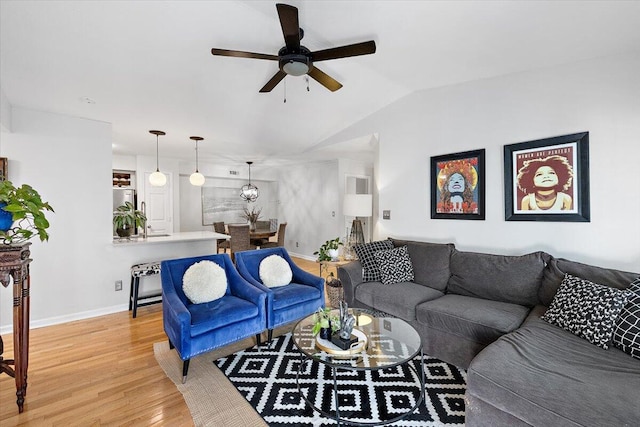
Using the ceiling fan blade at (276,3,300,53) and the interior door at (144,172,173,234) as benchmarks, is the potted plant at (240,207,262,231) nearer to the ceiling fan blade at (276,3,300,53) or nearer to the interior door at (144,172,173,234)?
the interior door at (144,172,173,234)

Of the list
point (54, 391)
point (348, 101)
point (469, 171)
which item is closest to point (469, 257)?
point (469, 171)

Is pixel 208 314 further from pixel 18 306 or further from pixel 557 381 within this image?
pixel 557 381

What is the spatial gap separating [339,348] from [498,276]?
1.70 m

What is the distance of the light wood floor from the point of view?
181cm

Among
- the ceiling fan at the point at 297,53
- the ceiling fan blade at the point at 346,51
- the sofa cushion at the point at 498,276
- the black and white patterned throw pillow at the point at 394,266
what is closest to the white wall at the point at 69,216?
the ceiling fan at the point at 297,53

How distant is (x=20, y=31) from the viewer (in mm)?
2082

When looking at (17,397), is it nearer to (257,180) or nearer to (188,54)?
(188,54)

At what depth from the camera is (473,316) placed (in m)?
2.24

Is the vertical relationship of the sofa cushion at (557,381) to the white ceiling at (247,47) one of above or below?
below

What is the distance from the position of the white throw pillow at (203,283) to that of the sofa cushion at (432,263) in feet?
6.66

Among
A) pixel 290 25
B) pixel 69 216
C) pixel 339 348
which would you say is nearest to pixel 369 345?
pixel 339 348

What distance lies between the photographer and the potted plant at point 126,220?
3762mm

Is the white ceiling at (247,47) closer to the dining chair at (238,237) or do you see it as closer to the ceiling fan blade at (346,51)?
the ceiling fan blade at (346,51)

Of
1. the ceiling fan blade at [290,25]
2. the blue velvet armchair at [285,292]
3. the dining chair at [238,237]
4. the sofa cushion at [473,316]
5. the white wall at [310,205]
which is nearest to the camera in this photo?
the ceiling fan blade at [290,25]
